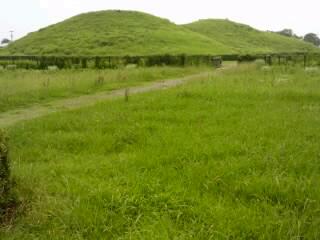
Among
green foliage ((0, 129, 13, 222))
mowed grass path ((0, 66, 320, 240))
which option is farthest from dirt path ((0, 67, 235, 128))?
green foliage ((0, 129, 13, 222))

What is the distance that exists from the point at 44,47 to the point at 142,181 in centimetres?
4281

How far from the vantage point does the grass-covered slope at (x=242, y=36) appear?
62.5m

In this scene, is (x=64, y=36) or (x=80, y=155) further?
(x=64, y=36)

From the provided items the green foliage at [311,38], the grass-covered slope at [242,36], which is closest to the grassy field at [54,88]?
the grass-covered slope at [242,36]

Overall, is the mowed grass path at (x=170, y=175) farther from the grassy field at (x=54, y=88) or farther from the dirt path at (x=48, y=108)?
the grassy field at (x=54, y=88)

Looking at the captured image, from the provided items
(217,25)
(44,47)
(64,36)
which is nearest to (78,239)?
(44,47)

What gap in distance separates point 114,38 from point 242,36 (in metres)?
29.0

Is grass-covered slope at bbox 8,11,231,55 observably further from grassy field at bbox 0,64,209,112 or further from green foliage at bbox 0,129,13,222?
green foliage at bbox 0,129,13,222

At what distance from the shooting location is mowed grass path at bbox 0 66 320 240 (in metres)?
3.96

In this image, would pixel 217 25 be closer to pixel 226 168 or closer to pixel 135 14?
pixel 135 14

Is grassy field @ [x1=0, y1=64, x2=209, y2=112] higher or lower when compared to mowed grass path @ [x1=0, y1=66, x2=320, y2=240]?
higher

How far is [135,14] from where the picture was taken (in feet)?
188

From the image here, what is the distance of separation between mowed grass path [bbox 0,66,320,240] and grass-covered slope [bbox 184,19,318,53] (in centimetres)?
5322

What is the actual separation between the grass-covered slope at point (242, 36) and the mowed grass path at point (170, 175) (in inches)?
2095
